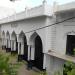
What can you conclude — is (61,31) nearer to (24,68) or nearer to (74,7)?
(74,7)

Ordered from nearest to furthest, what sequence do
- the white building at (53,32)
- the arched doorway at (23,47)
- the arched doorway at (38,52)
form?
1. the white building at (53,32)
2. the arched doorway at (38,52)
3. the arched doorway at (23,47)

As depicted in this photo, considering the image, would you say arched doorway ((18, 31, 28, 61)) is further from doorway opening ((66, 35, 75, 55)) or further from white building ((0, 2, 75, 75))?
doorway opening ((66, 35, 75, 55))

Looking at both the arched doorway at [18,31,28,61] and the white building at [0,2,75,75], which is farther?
the arched doorway at [18,31,28,61]

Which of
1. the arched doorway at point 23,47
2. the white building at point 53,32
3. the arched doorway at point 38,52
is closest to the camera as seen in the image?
the white building at point 53,32

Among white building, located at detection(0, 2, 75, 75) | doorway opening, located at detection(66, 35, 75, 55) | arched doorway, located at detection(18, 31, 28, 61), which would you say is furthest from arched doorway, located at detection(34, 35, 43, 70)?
doorway opening, located at detection(66, 35, 75, 55)

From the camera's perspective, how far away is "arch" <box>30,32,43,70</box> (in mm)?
14101

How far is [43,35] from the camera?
11.9 meters

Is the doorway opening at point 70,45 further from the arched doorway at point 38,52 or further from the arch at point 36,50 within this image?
the arch at point 36,50

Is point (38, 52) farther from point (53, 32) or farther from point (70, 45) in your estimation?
point (70, 45)

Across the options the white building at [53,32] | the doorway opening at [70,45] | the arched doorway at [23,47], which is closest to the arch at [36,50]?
the white building at [53,32]

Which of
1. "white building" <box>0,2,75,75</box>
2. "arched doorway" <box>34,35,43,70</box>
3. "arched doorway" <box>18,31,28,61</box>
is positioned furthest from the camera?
"arched doorway" <box>18,31,28,61</box>

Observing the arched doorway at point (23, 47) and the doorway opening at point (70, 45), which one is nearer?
the doorway opening at point (70, 45)

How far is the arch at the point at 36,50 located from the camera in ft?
46.3

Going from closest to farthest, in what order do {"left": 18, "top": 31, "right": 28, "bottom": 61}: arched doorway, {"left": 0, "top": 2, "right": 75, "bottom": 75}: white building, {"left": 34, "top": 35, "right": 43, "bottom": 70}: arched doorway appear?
1. {"left": 0, "top": 2, "right": 75, "bottom": 75}: white building
2. {"left": 34, "top": 35, "right": 43, "bottom": 70}: arched doorway
3. {"left": 18, "top": 31, "right": 28, "bottom": 61}: arched doorway
